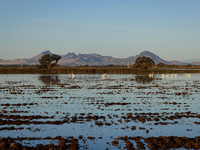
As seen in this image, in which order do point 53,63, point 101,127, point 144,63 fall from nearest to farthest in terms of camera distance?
point 101,127
point 53,63
point 144,63

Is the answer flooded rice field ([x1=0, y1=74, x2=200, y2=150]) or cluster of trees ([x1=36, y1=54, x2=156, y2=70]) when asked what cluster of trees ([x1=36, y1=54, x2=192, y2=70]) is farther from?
flooded rice field ([x1=0, y1=74, x2=200, y2=150])

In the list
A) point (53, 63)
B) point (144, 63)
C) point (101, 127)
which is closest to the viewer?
point (101, 127)

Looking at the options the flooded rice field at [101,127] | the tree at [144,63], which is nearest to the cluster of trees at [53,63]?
the tree at [144,63]

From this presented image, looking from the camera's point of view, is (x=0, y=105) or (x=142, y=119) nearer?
(x=142, y=119)

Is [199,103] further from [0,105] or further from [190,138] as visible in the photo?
[0,105]

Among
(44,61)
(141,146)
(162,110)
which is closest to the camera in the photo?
(141,146)

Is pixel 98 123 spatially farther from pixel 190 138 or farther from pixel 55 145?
pixel 190 138

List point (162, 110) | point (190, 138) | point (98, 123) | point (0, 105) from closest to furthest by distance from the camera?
point (190, 138) → point (98, 123) → point (162, 110) → point (0, 105)

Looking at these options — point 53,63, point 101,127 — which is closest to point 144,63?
point 53,63

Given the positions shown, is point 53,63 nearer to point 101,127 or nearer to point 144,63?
point 144,63

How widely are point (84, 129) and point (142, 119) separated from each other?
4.15m

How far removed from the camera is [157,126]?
1476cm

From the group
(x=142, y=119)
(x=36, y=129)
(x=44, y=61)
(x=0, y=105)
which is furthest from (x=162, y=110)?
(x=44, y=61)

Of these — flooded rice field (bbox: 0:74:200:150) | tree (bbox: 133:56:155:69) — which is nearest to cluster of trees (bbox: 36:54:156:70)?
tree (bbox: 133:56:155:69)
